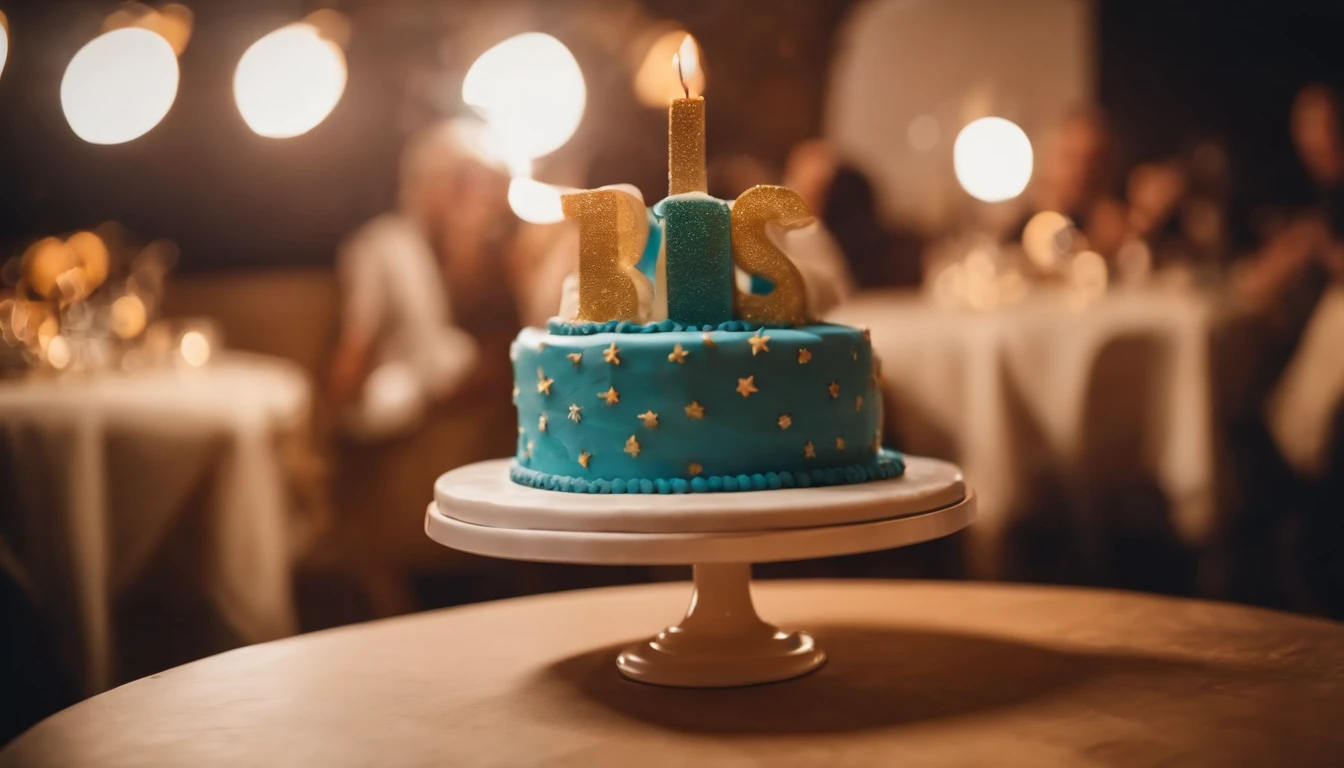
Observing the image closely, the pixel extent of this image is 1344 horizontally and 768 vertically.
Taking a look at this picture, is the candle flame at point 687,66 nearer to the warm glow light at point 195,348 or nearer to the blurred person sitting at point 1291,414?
the warm glow light at point 195,348

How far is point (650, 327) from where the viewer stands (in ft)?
6.22

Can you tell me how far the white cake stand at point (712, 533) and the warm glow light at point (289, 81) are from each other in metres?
3.34

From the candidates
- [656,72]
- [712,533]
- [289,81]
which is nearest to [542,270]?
[656,72]

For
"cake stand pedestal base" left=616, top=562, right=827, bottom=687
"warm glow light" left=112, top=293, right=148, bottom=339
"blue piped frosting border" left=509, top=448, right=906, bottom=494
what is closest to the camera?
"blue piped frosting border" left=509, top=448, right=906, bottom=494

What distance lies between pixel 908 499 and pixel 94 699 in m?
1.15

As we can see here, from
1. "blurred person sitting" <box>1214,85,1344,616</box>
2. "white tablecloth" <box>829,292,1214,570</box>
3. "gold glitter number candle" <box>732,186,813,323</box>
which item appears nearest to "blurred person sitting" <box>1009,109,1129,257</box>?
"blurred person sitting" <box>1214,85,1344,616</box>

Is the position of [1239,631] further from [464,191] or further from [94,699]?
[464,191]

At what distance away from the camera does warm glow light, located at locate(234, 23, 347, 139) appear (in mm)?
4895

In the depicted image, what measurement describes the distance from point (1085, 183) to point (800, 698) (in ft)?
12.5

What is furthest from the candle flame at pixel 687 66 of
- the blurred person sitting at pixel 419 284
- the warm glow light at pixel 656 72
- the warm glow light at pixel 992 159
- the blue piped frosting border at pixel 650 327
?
the warm glow light at pixel 992 159

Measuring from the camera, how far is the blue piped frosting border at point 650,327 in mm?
1897

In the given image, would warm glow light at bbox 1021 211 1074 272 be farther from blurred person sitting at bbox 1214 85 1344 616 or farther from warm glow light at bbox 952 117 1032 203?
blurred person sitting at bbox 1214 85 1344 616

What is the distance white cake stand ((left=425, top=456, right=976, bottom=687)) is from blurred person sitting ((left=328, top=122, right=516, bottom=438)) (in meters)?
2.93

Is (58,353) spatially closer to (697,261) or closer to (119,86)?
(119,86)
